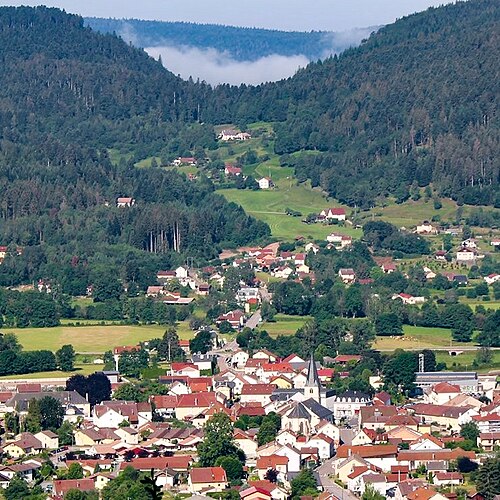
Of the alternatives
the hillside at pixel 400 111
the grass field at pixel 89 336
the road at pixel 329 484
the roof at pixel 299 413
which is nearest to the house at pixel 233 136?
the hillside at pixel 400 111

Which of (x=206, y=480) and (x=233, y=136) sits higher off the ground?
(x=233, y=136)

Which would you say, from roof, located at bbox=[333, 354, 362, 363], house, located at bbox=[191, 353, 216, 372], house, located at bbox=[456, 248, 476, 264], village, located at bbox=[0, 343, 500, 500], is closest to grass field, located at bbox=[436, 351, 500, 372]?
village, located at bbox=[0, 343, 500, 500]

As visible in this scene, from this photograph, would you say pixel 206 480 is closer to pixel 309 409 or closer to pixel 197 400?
pixel 309 409

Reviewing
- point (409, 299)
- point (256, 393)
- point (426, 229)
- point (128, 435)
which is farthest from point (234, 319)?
point (128, 435)

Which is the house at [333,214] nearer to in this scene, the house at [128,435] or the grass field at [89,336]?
the grass field at [89,336]

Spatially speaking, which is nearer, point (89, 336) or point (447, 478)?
point (447, 478)
